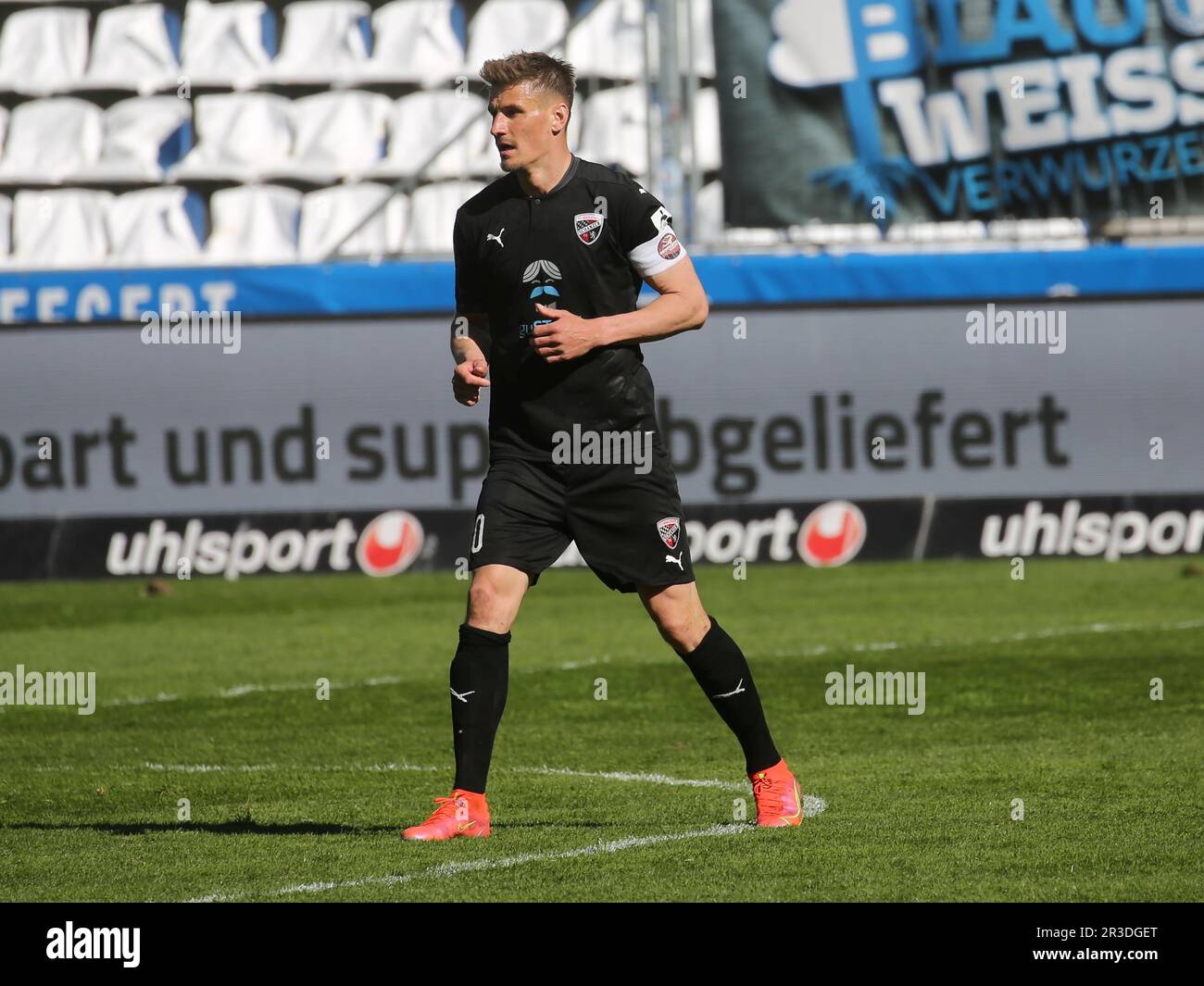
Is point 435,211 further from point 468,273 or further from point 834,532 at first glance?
point 468,273

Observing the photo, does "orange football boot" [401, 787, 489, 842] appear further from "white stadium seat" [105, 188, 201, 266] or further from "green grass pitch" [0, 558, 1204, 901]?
"white stadium seat" [105, 188, 201, 266]

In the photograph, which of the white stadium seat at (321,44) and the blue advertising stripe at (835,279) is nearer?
the blue advertising stripe at (835,279)

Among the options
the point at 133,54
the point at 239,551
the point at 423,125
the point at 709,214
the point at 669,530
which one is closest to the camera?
the point at 669,530

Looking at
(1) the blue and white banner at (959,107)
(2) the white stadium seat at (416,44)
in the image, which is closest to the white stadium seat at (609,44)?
(2) the white stadium seat at (416,44)

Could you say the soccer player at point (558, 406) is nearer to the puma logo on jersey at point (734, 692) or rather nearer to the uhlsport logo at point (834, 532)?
the puma logo on jersey at point (734, 692)

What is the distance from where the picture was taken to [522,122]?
6.03 meters

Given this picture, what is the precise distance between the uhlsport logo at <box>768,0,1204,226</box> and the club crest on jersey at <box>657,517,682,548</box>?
14.1 meters

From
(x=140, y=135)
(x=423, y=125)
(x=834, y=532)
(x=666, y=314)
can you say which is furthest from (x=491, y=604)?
(x=140, y=135)

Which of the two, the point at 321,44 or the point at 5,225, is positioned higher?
the point at 321,44

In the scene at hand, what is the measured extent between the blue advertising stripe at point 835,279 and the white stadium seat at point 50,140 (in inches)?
220

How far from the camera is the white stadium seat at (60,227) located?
73.7ft

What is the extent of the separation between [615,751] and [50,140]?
16940 millimetres

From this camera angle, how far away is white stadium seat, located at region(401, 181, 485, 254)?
69.6ft

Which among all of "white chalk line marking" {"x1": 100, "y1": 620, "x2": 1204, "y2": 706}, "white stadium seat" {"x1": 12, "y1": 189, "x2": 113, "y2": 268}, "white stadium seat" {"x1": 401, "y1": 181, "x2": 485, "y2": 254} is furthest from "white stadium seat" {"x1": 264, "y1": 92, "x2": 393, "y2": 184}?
"white chalk line marking" {"x1": 100, "y1": 620, "x2": 1204, "y2": 706}
